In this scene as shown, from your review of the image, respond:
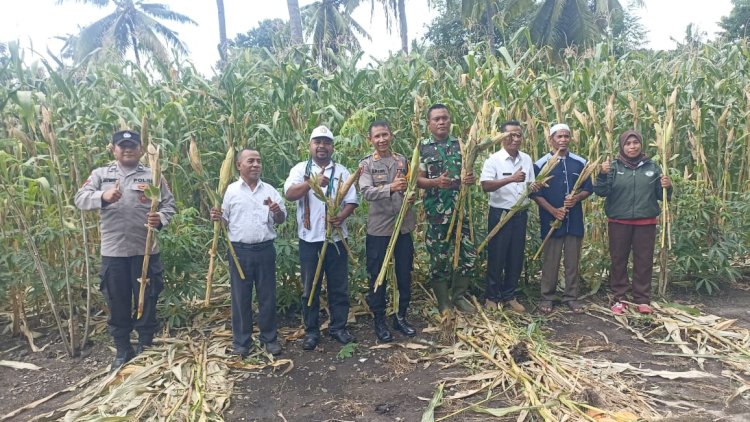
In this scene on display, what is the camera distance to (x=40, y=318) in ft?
13.2

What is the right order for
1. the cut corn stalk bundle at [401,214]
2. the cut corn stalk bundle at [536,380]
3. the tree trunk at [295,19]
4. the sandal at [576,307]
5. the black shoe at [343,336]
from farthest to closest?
the tree trunk at [295,19], the sandal at [576,307], the black shoe at [343,336], the cut corn stalk bundle at [401,214], the cut corn stalk bundle at [536,380]

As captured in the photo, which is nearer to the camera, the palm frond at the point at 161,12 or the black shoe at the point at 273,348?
the black shoe at the point at 273,348

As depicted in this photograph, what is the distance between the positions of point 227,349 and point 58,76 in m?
2.52

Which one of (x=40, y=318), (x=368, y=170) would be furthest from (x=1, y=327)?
(x=368, y=170)

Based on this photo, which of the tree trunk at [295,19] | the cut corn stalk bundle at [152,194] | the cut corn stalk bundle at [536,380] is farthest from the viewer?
the tree trunk at [295,19]

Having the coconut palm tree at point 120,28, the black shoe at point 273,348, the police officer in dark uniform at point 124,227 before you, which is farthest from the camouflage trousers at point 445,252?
the coconut palm tree at point 120,28

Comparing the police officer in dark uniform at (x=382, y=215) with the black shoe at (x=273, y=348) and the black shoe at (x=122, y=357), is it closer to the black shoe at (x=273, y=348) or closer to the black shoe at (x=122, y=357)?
the black shoe at (x=273, y=348)

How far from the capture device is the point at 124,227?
3162mm

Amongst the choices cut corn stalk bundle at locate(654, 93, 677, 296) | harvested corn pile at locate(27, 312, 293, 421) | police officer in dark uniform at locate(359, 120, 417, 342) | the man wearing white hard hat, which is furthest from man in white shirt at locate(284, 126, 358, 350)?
cut corn stalk bundle at locate(654, 93, 677, 296)

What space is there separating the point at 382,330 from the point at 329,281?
0.52 meters

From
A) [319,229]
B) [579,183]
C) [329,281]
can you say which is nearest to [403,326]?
[329,281]

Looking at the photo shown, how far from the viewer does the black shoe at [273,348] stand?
11.0ft

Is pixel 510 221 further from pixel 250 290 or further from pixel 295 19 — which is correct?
pixel 295 19

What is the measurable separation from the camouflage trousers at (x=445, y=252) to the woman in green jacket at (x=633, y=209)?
1113 millimetres
